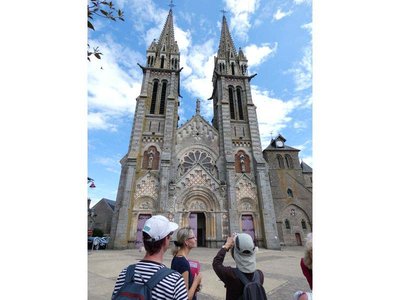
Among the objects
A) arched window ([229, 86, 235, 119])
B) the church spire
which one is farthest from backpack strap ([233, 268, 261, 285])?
the church spire

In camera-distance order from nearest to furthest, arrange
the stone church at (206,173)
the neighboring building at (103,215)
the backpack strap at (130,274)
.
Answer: the backpack strap at (130,274) < the stone church at (206,173) < the neighboring building at (103,215)

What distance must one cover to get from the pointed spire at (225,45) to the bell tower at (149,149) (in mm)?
6961

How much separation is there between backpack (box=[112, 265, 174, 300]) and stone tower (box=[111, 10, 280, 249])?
1732 cm

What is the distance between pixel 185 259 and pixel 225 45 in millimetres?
33951

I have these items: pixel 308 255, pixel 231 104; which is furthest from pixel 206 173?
pixel 308 255

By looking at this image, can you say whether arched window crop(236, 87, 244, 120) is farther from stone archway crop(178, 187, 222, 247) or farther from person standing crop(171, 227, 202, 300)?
person standing crop(171, 227, 202, 300)

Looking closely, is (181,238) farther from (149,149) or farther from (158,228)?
(149,149)

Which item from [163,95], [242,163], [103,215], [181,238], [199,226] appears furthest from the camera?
[103,215]

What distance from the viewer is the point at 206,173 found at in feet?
66.1

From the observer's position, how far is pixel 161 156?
67.3 ft

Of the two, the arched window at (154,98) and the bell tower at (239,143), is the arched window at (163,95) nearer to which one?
the arched window at (154,98)

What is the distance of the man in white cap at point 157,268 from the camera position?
1335 millimetres

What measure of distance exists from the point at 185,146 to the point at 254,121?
841 cm

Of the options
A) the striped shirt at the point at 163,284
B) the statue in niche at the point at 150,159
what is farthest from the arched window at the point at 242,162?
the striped shirt at the point at 163,284
